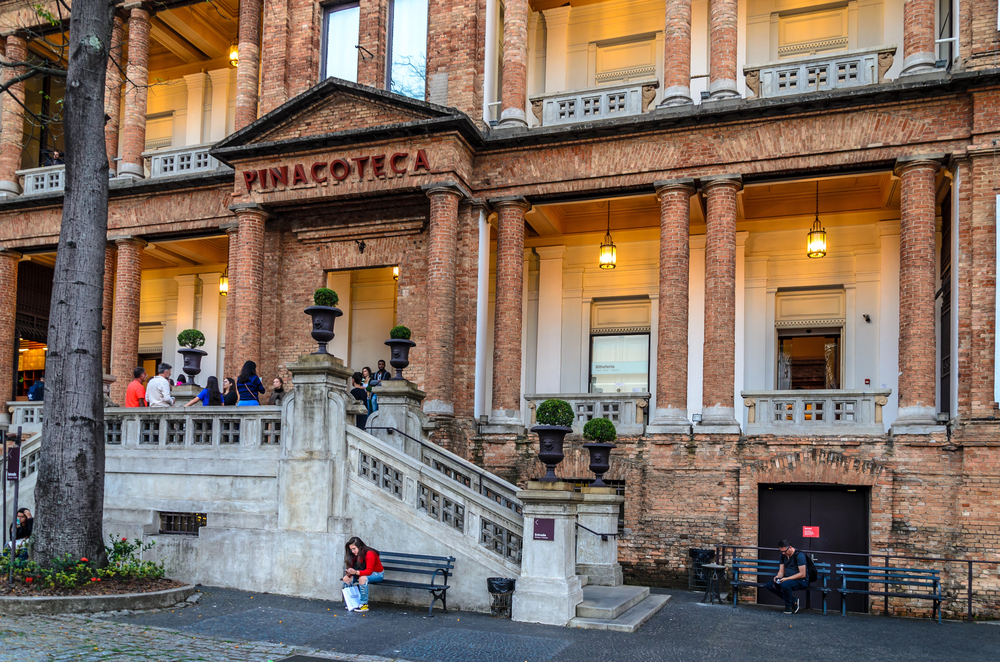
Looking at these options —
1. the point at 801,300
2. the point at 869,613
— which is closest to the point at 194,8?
the point at 801,300

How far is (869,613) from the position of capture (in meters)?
14.8

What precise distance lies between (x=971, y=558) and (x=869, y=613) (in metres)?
1.89

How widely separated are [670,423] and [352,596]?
737 centimetres

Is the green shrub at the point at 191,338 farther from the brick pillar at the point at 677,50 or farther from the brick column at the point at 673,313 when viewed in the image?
the brick pillar at the point at 677,50

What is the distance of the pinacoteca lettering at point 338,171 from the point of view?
1856 cm

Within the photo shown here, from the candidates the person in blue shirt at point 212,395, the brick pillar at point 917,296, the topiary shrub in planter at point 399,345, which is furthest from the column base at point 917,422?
the person in blue shirt at point 212,395

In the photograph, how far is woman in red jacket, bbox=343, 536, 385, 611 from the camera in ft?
40.3

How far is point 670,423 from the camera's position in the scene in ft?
55.4

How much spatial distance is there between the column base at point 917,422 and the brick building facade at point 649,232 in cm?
5

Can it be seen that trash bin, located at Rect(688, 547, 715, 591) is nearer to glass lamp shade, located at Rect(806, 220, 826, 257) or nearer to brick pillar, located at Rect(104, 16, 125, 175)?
glass lamp shade, located at Rect(806, 220, 826, 257)

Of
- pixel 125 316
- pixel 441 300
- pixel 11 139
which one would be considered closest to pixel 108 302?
pixel 125 316

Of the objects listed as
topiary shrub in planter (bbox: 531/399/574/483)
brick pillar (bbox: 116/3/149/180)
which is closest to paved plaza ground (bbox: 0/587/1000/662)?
topiary shrub in planter (bbox: 531/399/574/483)

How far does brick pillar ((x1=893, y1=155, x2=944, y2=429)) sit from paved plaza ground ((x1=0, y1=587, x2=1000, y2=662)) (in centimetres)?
405

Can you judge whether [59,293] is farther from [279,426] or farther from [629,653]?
[629,653]
